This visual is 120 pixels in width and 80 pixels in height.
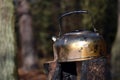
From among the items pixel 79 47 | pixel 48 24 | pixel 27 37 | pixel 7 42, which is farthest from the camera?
pixel 48 24

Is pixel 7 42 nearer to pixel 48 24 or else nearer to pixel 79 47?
pixel 79 47

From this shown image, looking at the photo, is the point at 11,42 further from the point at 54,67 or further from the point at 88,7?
the point at 88,7

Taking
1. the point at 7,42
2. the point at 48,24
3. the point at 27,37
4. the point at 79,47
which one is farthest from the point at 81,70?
the point at 48,24

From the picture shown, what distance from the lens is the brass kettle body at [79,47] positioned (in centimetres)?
598

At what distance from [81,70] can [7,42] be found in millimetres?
2368

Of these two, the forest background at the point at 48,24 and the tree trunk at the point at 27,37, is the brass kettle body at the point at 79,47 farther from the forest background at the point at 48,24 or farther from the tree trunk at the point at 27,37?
the tree trunk at the point at 27,37

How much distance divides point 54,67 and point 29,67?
464 inches

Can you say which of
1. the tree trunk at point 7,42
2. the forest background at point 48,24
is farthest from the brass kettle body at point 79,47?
the forest background at point 48,24

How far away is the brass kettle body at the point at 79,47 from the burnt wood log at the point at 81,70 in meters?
0.10

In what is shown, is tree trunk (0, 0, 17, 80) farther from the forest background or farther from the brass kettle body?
the forest background

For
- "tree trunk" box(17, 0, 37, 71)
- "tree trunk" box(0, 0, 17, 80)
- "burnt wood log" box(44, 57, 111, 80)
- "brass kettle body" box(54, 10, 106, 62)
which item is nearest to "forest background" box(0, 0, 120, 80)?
"tree trunk" box(17, 0, 37, 71)

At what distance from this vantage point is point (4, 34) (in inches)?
316

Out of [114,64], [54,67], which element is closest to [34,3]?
[114,64]

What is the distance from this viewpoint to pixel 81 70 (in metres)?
6.09
